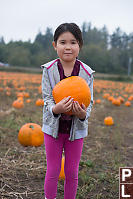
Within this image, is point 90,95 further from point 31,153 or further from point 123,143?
point 123,143

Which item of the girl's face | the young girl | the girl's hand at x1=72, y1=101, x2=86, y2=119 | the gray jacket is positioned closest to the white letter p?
the young girl

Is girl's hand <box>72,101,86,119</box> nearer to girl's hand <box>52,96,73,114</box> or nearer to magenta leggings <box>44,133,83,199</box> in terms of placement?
girl's hand <box>52,96,73,114</box>

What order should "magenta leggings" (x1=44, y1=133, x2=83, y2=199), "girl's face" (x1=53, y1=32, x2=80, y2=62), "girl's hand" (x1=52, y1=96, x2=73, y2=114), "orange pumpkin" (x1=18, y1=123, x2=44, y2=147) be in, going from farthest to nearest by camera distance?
"orange pumpkin" (x1=18, y1=123, x2=44, y2=147) → "magenta leggings" (x1=44, y1=133, x2=83, y2=199) → "girl's face" (x1=53, y1=32, x2=80, y2=62) → "girl's hand" (x1=52, y1=96, x2=73, y2=114)

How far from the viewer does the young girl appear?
179 centimetres

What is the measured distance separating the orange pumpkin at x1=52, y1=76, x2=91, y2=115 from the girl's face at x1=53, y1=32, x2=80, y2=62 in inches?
6.9

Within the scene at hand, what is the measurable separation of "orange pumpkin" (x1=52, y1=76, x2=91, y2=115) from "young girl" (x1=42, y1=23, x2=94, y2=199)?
6 centimetres

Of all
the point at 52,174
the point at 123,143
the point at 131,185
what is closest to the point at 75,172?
the point at 52,174

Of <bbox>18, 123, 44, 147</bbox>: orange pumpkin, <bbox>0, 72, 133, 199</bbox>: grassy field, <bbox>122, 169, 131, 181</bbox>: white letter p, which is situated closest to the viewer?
<bbox>0, 72, 133, 199</bbox>: grassy field

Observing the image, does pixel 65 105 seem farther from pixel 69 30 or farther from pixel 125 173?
pixel 125 173

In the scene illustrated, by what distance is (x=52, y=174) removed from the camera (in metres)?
1.91

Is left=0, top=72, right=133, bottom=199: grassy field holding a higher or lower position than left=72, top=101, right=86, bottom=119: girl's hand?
lower

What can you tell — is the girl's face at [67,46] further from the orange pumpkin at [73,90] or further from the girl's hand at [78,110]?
the girl's hand at [78,110]

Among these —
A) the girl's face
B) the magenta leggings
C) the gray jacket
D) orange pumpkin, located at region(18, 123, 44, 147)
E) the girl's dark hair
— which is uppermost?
the girl's dark hair

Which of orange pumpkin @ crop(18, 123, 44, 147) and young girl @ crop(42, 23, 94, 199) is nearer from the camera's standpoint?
young girl @ crop(42, 23, 94, 199)
